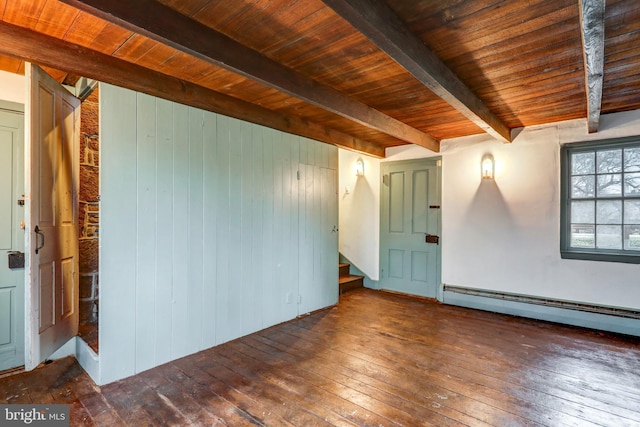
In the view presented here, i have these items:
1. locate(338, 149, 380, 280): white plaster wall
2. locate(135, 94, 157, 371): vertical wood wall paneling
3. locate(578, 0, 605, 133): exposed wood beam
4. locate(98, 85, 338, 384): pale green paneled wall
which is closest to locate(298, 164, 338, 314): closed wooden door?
locate(98, 85, 338, 384): pale green paneled wall

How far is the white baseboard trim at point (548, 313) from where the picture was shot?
11.5 ft

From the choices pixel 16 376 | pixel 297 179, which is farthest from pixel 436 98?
pixel 16 376

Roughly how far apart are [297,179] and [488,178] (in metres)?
2.64

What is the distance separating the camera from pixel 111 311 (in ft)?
7.92

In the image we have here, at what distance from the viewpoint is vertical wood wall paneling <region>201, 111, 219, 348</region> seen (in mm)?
2961

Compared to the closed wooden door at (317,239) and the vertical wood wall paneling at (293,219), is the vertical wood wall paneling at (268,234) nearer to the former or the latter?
the vertical wood wall paneling at (293,219)

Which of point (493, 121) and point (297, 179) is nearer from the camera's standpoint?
point (493, 121)

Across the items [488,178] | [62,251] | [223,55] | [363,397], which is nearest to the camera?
[223,55]

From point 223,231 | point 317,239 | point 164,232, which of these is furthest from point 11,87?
point 317,239

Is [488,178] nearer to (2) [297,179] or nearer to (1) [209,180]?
(2) [297,179]

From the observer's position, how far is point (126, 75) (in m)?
2.42

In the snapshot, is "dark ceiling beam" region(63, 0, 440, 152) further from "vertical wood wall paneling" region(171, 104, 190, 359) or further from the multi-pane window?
the multi-pane window

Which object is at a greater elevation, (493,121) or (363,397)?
(493,121)

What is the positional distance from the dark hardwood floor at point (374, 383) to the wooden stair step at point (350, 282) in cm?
170
